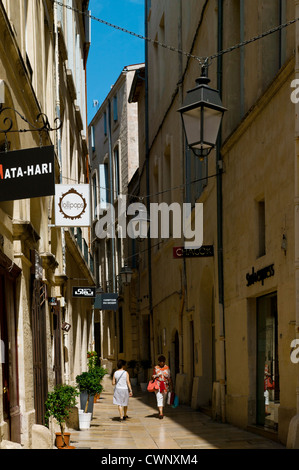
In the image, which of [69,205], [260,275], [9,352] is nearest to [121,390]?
[69,205]

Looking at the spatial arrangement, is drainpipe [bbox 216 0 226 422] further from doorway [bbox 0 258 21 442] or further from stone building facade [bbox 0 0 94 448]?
doorway [bbox 0 258 21 442]

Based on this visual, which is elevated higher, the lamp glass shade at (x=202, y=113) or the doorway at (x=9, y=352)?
the lamp glass shade at (x=202, y=113)

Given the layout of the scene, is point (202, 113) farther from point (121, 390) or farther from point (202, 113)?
point (121, 390)

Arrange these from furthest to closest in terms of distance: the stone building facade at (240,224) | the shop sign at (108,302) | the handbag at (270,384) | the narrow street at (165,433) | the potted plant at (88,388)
→ the shop sign at (108,302) → the potted plant at (88,388) → the handbag at (270,384) → the narrow street at (165,433) → the stone building facade at (240,224)

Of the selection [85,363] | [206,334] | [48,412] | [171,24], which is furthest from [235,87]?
[85,363]

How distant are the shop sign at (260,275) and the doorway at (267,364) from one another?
0.32m

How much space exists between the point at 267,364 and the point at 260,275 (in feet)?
5.11

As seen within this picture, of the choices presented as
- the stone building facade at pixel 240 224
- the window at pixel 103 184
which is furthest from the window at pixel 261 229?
the window at pixel 103 184

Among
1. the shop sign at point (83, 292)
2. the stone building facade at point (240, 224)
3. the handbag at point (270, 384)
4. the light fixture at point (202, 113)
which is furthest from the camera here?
the shop sign at point (83, 292)

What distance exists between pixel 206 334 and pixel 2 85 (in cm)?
1181

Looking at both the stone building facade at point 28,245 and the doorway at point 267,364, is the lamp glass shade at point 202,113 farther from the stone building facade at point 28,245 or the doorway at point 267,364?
the doorway at point 267,364

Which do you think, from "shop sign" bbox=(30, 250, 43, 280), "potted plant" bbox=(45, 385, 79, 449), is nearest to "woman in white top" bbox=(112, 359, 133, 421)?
"potted plant" bbox=(45, 385, 79, 449)

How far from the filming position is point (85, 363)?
92.8 feet

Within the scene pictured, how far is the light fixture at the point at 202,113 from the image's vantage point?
989 centimetres
